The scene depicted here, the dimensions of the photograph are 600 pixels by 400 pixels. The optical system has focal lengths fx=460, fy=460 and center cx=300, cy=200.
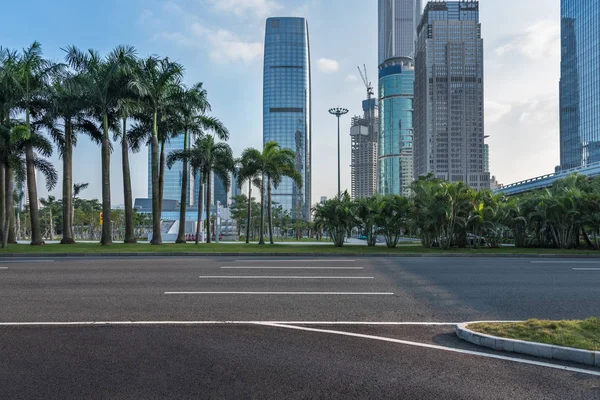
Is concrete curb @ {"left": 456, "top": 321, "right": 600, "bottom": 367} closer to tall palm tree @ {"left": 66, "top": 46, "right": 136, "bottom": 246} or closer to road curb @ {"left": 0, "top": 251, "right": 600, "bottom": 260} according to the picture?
road curb @ {"left": 0, "top": 251, "right": 600, "bottom": 260}

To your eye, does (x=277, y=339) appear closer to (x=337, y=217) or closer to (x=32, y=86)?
(x=337, y=217)

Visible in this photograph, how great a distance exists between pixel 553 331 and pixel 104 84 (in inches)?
1083

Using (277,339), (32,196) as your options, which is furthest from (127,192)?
(277,339)

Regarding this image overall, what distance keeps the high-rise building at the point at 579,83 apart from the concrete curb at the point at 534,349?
13914 centimetres

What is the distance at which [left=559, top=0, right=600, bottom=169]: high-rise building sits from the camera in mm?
125050

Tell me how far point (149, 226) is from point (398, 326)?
315 ft

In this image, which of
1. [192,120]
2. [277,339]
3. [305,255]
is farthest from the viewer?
[192,120]

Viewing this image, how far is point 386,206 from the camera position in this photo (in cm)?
2811

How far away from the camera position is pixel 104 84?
27.3m

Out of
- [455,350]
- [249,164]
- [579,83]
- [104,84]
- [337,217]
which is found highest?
[579,83]

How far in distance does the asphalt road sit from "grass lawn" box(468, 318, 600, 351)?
16.6 inches

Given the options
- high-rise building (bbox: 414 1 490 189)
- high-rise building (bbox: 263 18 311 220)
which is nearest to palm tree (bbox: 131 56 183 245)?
high-rise building (bbox: 263 18 311 220)

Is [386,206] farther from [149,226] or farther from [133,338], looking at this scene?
[149,226]

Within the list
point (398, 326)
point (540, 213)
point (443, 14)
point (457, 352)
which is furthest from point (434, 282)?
point (443, 14)
